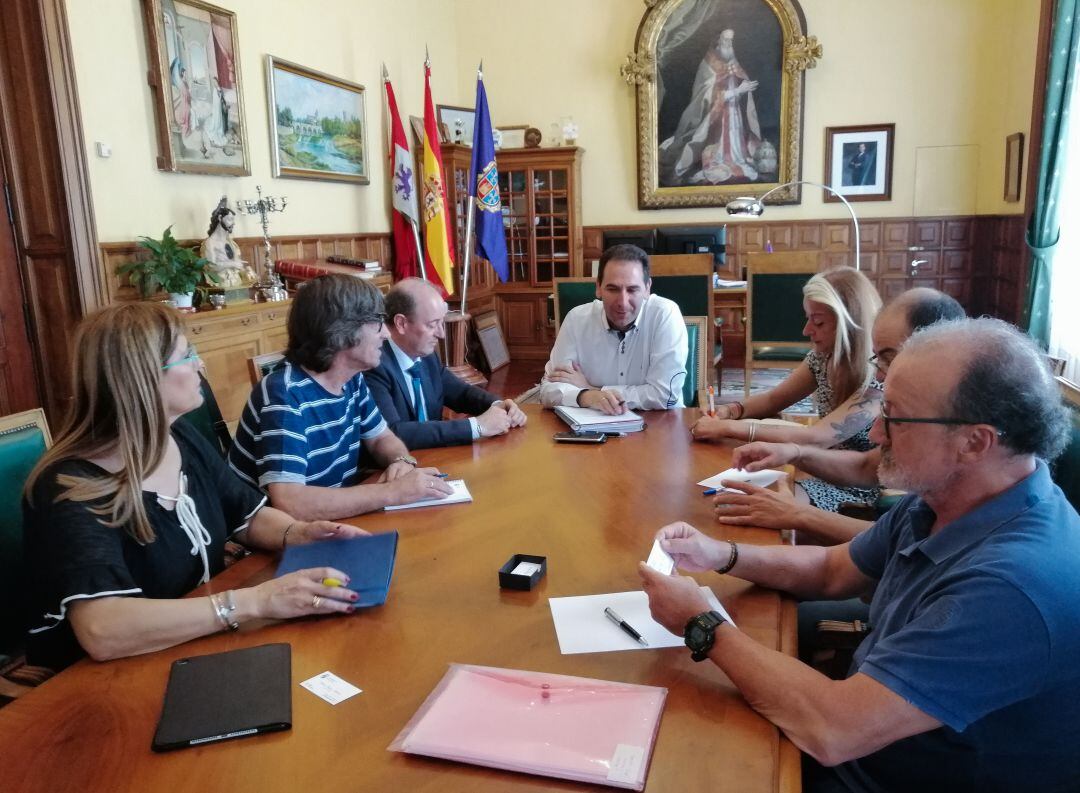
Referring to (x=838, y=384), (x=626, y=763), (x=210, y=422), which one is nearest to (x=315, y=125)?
(x=210, y=422)

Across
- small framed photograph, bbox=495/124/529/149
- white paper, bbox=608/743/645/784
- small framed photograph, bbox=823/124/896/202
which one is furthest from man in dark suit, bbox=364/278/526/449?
small framed photograph, bbox=823/124/896/202

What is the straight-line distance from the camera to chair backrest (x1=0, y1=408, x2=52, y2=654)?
1.54 meters

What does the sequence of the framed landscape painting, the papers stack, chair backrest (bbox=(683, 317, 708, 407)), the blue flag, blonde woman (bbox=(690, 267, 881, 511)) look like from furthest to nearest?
the blue flag, the framed landscape painting, chair backrest (bbox=(683, 317, 708, 407)), the papers stack, blonde woman (bbox=(690, 267, 881, 511))

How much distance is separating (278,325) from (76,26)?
163 cm

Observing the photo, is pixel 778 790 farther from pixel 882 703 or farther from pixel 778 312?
pixel 778 312

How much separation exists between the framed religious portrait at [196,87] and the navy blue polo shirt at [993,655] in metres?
4.06

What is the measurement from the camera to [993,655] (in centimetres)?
94

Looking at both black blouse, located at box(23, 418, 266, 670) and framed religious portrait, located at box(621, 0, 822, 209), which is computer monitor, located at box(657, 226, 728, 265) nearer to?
framed religious portrait, located at box(621, 0, 822, 209)

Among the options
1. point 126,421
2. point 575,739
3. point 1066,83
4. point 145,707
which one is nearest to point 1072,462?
point 575,739

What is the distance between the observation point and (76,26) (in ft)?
11.7

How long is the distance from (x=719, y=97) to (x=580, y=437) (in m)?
5.81

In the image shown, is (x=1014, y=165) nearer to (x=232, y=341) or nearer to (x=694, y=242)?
(x=694, y=242)

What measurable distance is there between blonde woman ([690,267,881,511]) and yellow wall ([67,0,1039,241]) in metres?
3.33

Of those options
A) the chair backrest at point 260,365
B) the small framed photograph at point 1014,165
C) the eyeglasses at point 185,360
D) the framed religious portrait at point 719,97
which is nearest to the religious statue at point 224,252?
the chair backrest at point 260,365
